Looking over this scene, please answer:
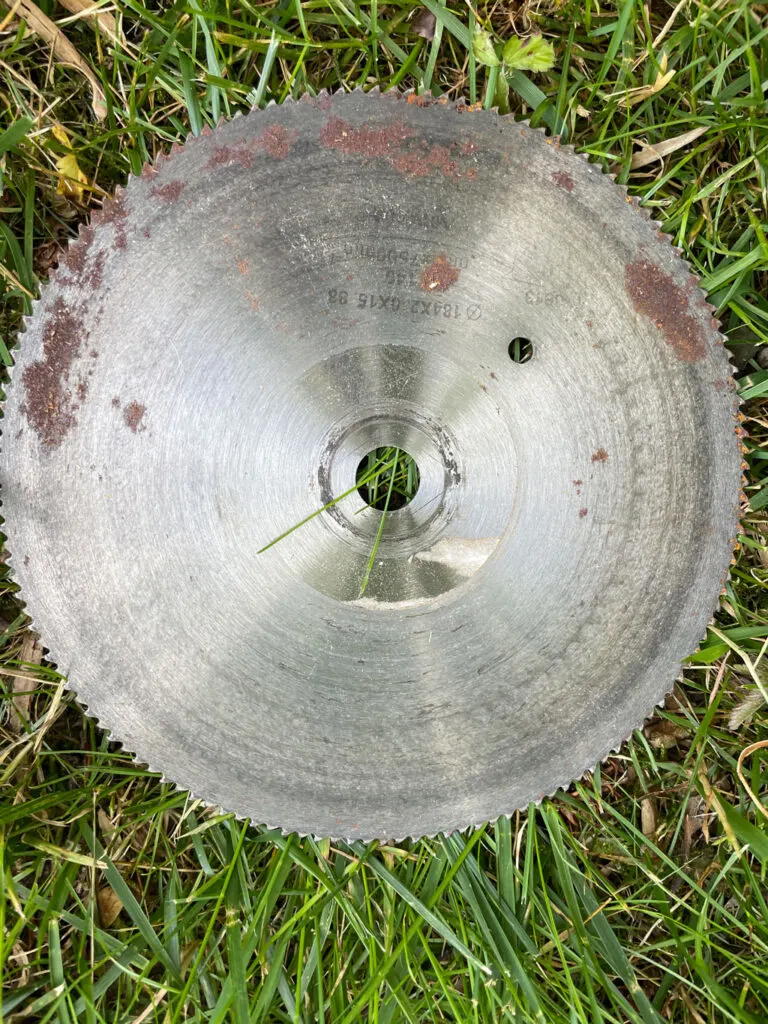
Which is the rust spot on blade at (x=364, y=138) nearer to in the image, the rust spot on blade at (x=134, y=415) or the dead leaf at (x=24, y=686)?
the rust spot on blade at (x=134, y=415)

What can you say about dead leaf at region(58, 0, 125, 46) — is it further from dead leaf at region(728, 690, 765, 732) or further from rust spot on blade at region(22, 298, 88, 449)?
dead leaf at region(728, 690, 765, 732)

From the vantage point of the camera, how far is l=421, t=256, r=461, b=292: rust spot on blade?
3.14 ft

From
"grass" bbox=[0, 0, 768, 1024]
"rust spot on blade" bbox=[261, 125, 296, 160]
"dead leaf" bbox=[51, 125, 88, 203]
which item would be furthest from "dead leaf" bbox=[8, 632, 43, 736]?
"rust spot on blade" bbox=[261, 125, 296, 160]

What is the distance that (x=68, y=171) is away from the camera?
44.9 inches

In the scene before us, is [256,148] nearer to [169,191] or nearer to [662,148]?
[169,191]

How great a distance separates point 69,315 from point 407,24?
0.62 meters

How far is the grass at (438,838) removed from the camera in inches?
43.6

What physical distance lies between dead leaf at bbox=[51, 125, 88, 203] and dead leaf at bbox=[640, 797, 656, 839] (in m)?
1.18

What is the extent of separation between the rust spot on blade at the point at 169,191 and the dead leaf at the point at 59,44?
324 mm

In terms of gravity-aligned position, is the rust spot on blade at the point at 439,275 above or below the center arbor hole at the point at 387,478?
above

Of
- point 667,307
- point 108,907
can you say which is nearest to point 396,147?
point 667,307

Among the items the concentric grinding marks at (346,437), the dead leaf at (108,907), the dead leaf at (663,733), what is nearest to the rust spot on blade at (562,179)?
the concentric grinding marks at (346,437)

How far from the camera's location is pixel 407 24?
1.13 metres

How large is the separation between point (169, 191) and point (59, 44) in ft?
1.33
